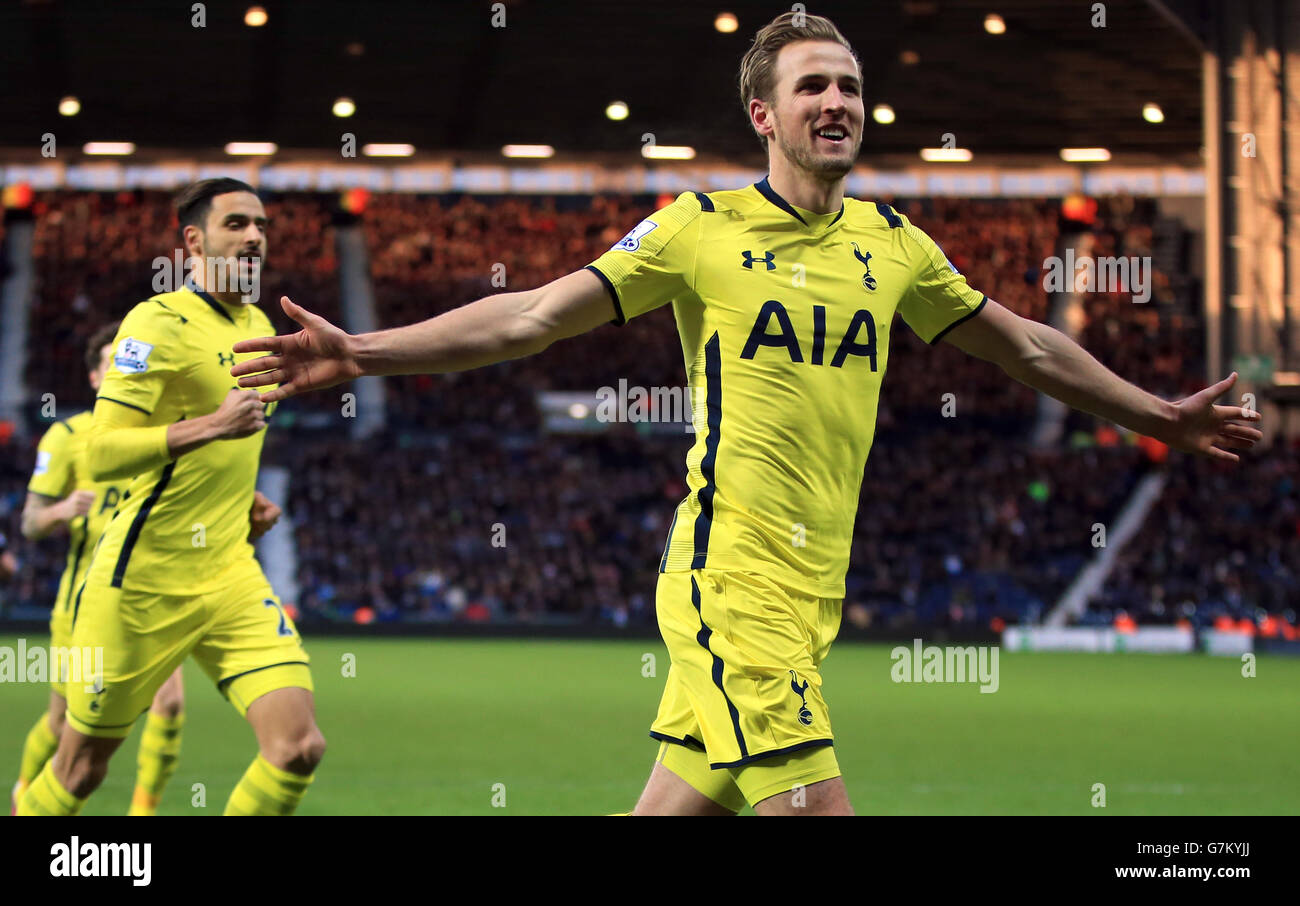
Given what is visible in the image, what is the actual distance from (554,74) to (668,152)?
19.8ft

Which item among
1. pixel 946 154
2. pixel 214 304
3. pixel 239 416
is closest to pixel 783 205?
pixel 239 416

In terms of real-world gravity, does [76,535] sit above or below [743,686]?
above

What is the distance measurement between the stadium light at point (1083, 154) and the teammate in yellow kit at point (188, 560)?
35.0m

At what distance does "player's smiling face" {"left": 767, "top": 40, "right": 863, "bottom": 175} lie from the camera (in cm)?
417

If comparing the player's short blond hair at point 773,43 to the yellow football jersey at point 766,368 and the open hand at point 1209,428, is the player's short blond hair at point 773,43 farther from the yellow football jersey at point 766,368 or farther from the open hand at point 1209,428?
the open hand at point 1209,428

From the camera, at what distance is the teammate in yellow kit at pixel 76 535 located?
726cm

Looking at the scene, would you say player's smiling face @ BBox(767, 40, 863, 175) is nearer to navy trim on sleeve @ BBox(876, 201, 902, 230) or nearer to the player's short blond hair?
the player's short blond hair

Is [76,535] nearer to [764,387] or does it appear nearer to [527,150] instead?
[764,387]

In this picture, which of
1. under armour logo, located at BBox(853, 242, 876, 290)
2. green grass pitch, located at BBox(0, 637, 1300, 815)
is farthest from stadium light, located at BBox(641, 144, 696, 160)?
under armour logo, located at BBox(853, 242, 876, 290)

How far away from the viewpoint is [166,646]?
602 centimetres

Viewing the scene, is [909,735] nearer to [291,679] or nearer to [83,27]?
[291,679]

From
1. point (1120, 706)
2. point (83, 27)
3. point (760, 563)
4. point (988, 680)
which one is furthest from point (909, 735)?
point (83, 27)

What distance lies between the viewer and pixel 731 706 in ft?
12.9
